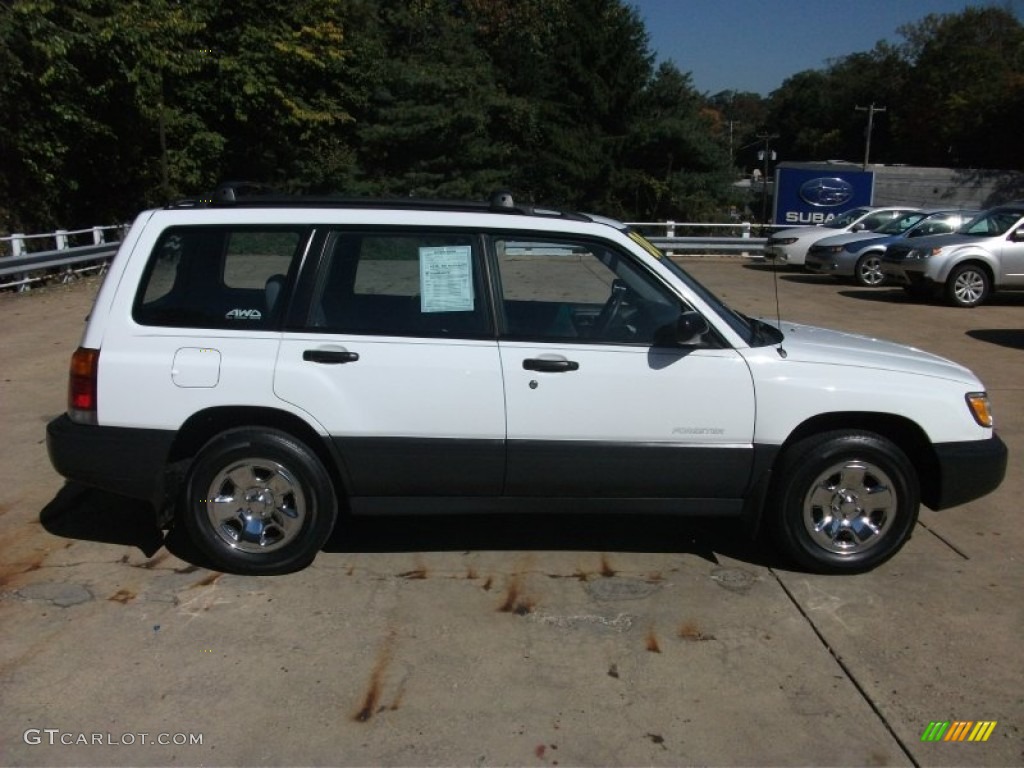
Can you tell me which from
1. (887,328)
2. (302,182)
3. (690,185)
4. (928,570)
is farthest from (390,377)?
(690,185)

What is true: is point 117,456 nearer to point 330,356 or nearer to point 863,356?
point 330,356

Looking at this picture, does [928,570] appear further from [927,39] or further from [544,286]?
[927,39]

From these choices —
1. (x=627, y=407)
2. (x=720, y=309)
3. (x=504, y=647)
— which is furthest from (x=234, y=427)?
(x=720, y=309)

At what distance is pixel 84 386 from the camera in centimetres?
438

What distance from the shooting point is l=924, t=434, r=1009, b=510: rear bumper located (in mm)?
4492

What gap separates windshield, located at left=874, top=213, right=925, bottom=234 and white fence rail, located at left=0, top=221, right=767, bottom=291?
447 cm

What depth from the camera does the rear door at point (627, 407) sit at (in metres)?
4.32

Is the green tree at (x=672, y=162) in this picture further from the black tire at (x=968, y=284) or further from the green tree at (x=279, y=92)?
the black tire at (x=968, y=284)

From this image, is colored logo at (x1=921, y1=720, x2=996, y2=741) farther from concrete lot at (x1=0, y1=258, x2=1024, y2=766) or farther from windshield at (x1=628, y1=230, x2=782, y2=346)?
windshield at (x1=628, y1=230, x2=782, y2=346)

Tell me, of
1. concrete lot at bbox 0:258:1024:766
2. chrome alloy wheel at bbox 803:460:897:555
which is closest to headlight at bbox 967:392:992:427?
chrome alloy wheel at bbox 803:460:897:555

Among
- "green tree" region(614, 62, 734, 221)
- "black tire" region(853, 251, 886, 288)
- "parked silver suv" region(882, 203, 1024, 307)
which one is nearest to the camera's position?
"parked silver suv" region(882, 203, 1024, 307)

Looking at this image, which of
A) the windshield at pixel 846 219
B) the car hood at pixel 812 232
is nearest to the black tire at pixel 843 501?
the car hood at pixel 812 232

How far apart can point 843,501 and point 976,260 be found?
38.9ft

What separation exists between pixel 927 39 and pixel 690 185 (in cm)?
5966
